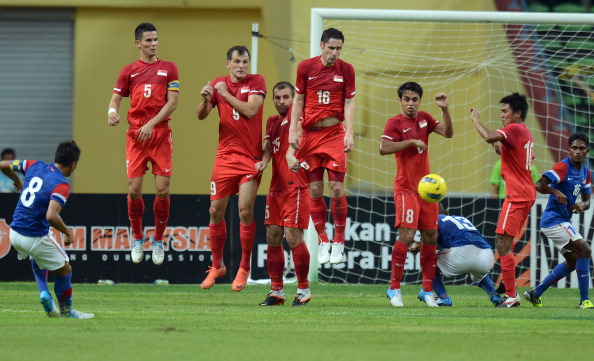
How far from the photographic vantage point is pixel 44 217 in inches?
328

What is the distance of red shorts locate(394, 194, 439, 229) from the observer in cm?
1039

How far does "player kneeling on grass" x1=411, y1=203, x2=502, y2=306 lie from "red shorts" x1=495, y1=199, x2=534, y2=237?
423 millimetres

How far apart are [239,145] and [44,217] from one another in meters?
2.77

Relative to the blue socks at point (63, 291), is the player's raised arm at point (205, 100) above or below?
above

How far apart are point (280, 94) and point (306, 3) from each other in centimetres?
1050

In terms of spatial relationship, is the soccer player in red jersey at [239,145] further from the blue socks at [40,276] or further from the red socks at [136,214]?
the blue socks at [40,276]

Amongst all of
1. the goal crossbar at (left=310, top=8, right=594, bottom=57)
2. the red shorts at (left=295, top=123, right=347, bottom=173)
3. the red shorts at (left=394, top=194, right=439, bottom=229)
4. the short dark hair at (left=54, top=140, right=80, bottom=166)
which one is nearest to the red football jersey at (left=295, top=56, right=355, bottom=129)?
the red shorts at (left=295, top=123, right=347, bottom=173)

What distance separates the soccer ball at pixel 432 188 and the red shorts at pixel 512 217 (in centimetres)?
99

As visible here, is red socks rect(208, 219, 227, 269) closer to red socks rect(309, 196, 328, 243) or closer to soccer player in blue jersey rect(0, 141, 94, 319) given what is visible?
red socks rect(309, 196, 328, 243)

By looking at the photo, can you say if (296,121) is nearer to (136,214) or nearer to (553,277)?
(136,214)

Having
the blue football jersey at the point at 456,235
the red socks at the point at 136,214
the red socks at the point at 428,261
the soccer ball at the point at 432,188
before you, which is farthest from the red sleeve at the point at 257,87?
the blue football jersey at the point at 456,235

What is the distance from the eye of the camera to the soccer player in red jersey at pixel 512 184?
10.7 metres

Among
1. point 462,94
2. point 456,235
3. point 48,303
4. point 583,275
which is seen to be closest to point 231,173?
point 456,235

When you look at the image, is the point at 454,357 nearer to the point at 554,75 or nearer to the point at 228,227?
the point at 228,227
